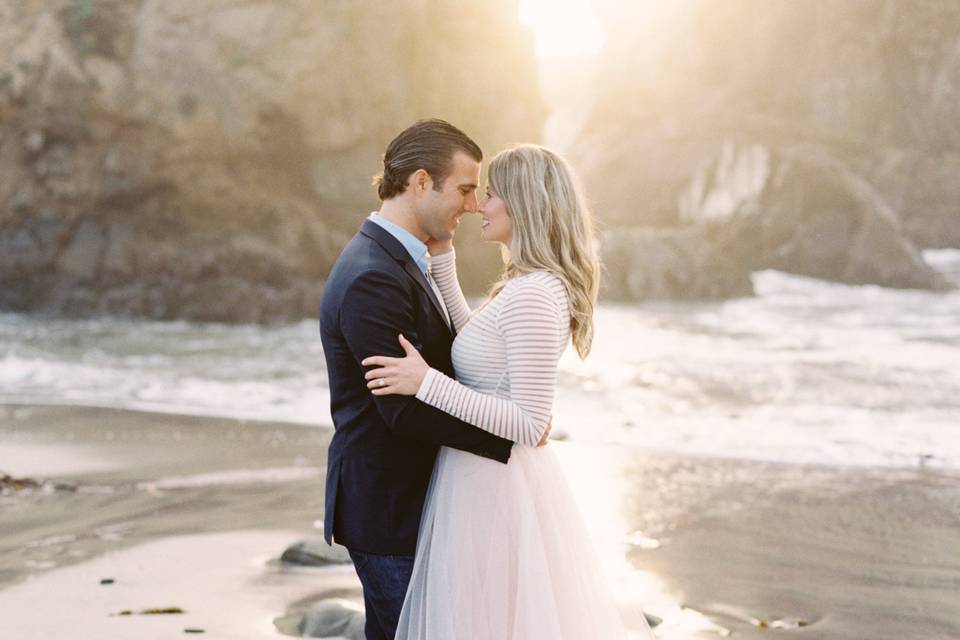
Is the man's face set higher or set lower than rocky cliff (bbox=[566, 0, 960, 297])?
lower

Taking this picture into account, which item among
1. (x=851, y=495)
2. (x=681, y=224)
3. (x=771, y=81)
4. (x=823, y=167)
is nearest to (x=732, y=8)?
(x=771, y=81)

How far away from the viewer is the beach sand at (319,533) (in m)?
4.80

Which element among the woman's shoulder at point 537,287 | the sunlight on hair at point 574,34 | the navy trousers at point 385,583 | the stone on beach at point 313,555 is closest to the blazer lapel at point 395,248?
the woman's shoulder at point 537,287

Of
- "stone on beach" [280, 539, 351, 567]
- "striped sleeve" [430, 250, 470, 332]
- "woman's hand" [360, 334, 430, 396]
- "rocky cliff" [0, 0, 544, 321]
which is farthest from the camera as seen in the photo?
"rocky cliff" [0, 0, 544, 321]

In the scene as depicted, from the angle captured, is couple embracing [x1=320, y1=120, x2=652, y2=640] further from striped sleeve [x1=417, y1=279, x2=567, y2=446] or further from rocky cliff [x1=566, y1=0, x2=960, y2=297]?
rocky cliff [x1=566, y1=0, x2=960, y2=297]

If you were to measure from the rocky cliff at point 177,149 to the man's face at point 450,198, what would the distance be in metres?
16.8

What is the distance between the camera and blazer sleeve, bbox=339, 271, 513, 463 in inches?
108

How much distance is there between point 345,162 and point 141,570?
17153 mm

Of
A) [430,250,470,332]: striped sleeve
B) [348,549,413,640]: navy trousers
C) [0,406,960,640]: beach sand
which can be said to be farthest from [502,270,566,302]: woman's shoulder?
[0,406,960,640]: beach sand

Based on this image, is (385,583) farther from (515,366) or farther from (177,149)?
(177,149)

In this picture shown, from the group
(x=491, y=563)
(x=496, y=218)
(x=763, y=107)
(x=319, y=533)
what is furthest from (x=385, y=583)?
(x=763, y=107)

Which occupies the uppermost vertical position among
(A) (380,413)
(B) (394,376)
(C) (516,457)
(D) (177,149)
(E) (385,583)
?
(D) (177,149)

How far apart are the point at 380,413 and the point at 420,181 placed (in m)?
0.62

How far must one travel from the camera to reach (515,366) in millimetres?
2779
